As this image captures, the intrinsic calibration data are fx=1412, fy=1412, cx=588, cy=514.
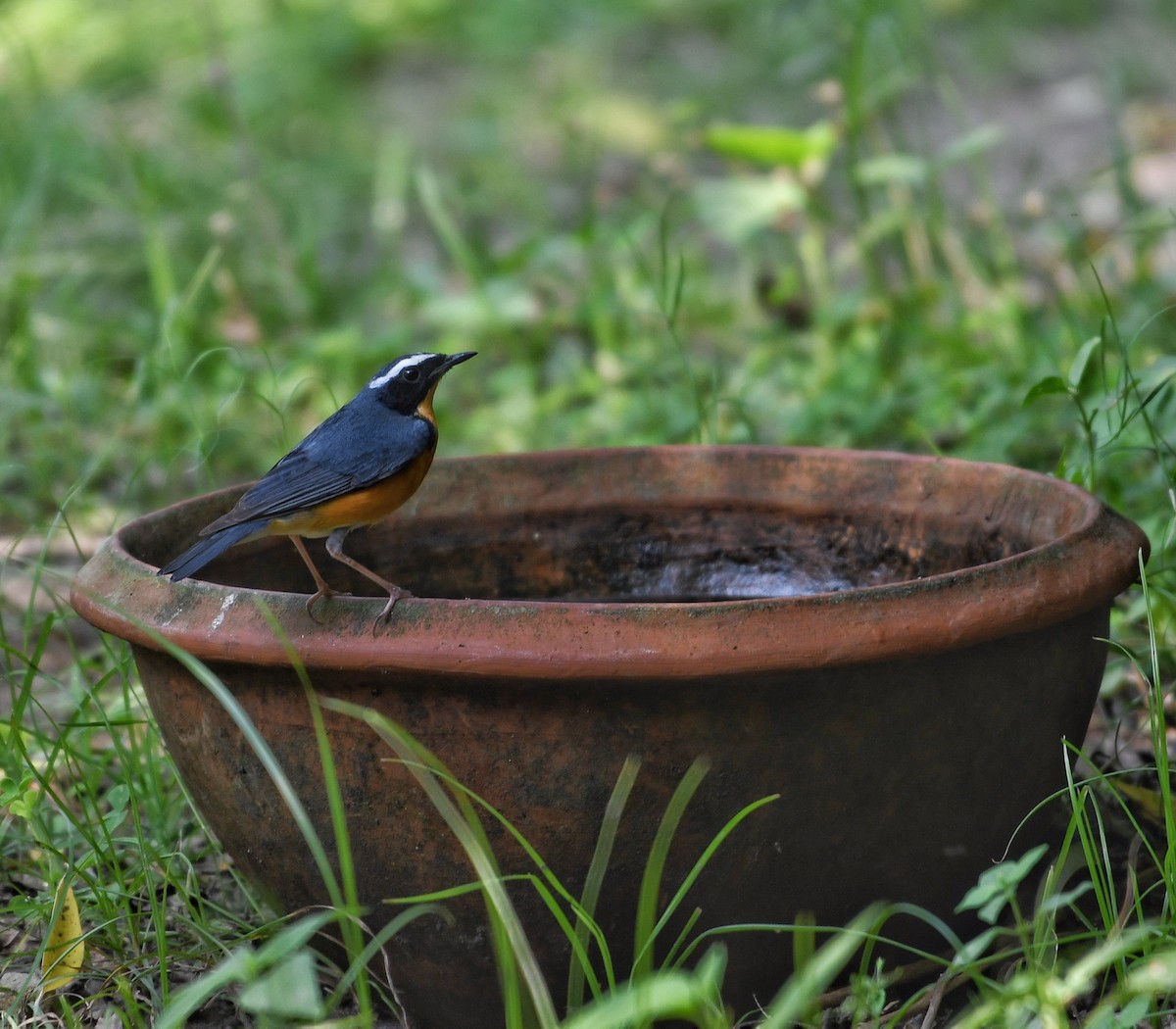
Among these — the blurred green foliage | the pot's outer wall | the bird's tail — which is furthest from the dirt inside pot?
the pot's outer wall

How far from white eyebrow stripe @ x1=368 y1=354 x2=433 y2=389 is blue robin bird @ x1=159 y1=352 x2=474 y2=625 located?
0.07 meters

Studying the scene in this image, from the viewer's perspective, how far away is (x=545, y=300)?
20.8ft

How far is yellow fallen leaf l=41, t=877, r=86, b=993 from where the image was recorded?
7.74ft

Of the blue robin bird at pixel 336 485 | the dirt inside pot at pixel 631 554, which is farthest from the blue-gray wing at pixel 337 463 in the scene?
the dirt inside pot at pixel 631 554

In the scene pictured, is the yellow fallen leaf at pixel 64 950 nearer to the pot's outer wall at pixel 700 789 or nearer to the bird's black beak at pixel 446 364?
the pot's outer wall at pixel 700 789

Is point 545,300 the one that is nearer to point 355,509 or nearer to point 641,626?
point 355,509

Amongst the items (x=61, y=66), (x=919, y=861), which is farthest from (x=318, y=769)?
(x=61, y=66)

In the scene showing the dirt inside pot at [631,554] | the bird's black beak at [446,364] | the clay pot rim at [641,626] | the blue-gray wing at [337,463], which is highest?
the bird's black beak at [446,364]

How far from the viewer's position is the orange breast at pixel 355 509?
247 cm

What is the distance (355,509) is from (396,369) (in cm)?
42

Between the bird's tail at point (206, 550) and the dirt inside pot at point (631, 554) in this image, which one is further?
the dirt inside pot at point (631, 554)

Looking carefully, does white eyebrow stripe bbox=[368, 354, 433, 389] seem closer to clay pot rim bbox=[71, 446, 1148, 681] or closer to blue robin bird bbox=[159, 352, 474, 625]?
blue robin bird bbox=[159, 352, 474, 625]

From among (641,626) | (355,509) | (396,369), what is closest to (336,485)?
(355,509)

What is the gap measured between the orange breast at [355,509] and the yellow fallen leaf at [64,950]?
706mm
